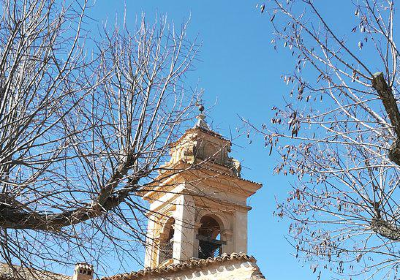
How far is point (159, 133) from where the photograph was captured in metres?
6.32

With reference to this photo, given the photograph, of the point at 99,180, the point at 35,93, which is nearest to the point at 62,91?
the point at 35,93

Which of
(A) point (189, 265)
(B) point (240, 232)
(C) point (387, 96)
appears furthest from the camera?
(B) point (240, 232)

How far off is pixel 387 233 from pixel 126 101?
4058 mm

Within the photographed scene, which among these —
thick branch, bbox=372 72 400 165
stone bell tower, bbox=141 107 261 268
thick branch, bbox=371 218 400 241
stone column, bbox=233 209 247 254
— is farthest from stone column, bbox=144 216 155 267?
thick branch, bbox=371 218 400 241

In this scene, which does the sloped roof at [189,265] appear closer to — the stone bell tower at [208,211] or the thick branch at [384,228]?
the stone bell tower at [208,211]

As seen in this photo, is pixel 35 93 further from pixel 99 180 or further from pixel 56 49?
pixel 99 180

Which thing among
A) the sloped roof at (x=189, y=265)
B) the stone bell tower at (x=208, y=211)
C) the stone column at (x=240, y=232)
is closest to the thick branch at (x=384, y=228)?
the sloped roof at (x=189, y=265)

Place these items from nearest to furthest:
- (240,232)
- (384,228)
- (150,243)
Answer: (150,243)
(384,228)
(240,232)

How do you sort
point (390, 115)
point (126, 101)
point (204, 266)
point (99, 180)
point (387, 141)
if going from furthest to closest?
point (204, 266) → point (387, 141) → point (126, 101) → point (99, 180) → point (390, 115)

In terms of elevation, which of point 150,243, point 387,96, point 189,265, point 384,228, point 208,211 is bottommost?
point 150,243

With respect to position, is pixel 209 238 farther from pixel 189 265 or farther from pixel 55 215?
pixel 55 215

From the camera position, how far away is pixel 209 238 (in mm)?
15258

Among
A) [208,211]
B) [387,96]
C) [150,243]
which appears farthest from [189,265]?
[387,96]

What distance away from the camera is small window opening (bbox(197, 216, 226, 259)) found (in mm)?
15008
